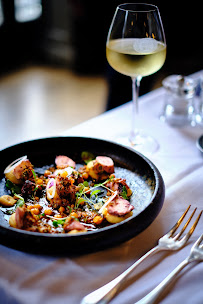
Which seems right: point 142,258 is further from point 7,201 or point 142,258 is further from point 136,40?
point 136,40

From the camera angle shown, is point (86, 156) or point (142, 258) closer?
point (142, 258)

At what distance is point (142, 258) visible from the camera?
0.79m

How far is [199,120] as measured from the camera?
152 cm

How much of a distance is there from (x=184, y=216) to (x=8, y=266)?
45cm

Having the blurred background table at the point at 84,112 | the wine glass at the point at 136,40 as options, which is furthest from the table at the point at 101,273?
the wine glass at the point at 136,40

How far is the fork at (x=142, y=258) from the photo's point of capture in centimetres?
69

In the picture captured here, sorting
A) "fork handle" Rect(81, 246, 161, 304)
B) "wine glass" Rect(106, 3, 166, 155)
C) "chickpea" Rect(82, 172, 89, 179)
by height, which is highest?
"wine glass" Rect(106, 3, 166, 155)

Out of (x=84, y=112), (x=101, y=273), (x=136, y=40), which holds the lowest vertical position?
(x=84, y=112)

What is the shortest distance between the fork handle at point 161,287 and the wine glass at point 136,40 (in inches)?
27.0

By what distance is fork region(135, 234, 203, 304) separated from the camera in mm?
710

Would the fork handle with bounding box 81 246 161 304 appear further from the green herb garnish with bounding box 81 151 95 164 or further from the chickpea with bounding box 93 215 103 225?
the green herb garnish with bounding box 81 151 95 164

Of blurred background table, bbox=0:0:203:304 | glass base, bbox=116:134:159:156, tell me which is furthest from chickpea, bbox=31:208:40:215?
glass base, bbox=116:134:159:156

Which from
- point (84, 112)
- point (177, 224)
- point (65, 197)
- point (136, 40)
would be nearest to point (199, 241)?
point (177, 224)

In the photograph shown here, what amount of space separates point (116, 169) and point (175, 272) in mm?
427
